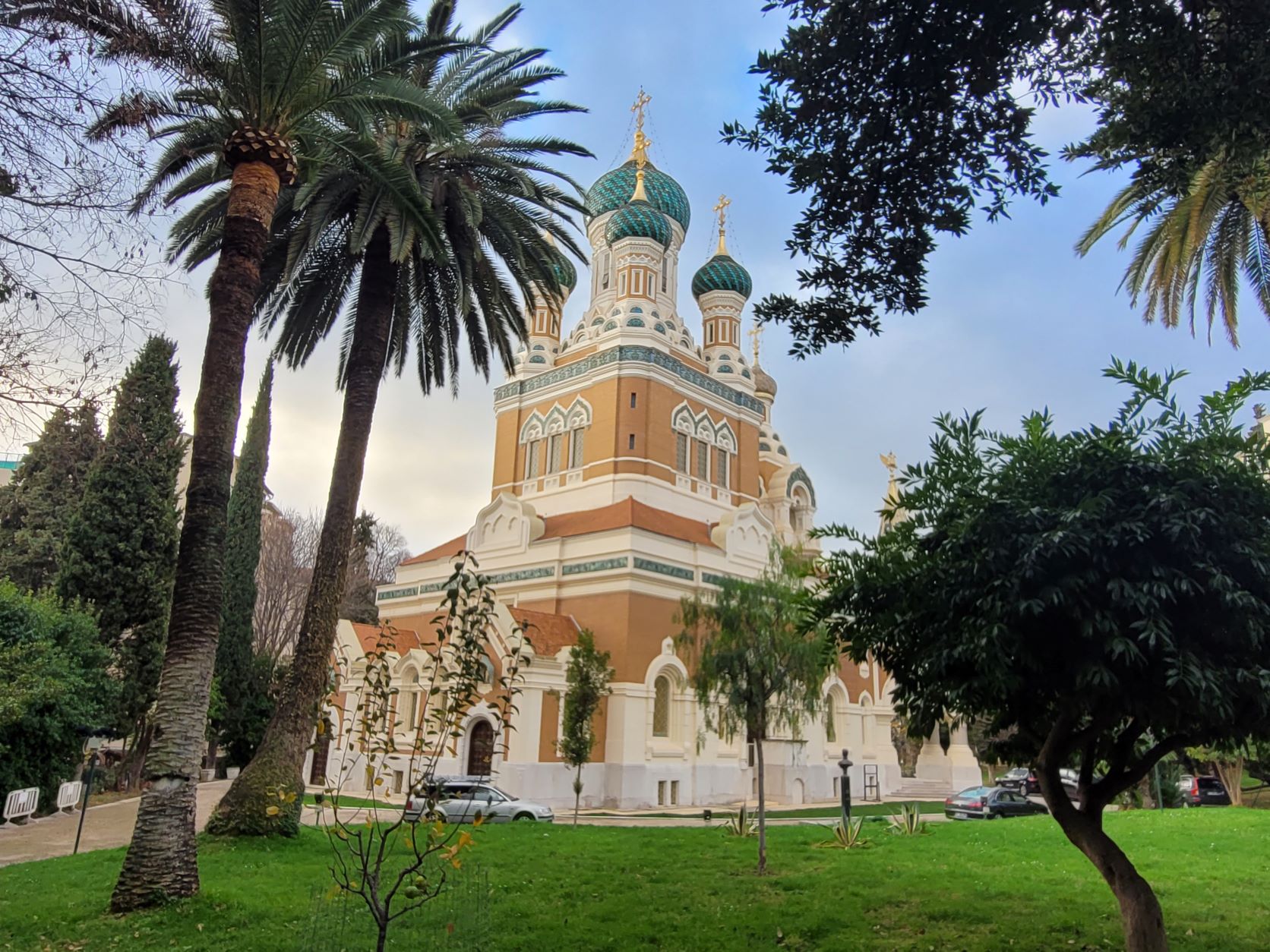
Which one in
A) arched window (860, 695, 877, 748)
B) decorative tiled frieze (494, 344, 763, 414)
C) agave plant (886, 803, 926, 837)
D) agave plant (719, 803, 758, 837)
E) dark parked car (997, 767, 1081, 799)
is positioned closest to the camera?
agave plant (719, 803, 758, 837)

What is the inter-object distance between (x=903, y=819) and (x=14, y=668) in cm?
1655

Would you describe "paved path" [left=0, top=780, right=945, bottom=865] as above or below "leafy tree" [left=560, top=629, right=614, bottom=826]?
below

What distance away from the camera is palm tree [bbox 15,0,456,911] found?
9.52m

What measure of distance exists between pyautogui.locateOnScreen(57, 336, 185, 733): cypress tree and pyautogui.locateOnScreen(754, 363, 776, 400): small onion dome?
2933 centimetres

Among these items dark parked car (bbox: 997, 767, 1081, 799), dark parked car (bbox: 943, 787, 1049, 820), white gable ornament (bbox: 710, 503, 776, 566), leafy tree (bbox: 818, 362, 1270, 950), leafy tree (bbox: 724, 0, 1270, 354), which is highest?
white gable ornament (bbox: 710, 503, 776, 566)

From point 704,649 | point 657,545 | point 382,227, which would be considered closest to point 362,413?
point 382,227

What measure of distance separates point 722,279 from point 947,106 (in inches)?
1322

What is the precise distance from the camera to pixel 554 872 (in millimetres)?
11914

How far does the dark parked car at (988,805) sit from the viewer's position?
24625mm

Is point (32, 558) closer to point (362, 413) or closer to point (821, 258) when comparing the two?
point (362, 413)

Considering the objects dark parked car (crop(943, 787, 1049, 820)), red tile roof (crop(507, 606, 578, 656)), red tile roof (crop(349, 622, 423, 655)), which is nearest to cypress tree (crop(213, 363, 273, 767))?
red tile roof (crop(349, 622, 423, 655))

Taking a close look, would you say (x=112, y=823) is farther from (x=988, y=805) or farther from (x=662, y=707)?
(x=988, y=805)

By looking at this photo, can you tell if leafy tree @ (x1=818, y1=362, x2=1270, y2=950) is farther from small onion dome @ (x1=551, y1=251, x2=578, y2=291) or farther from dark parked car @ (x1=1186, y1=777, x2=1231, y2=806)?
dark parked car @ (x1=1186, y1=777, x2=1231, y2=806)

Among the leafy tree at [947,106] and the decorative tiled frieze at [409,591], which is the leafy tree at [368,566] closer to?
the decorative tiled frieze at [409,591]
